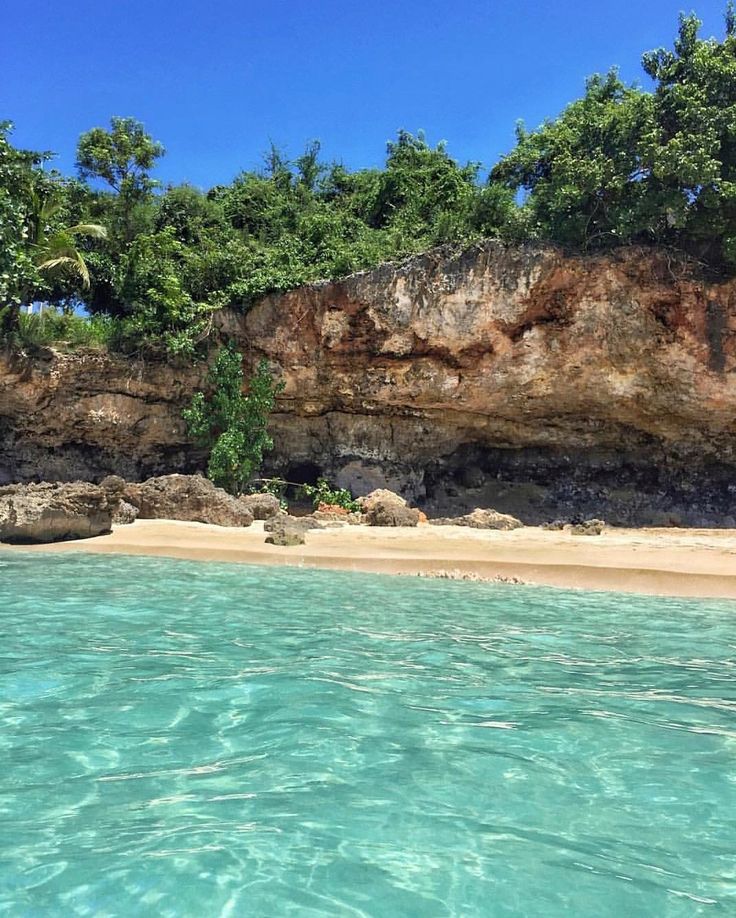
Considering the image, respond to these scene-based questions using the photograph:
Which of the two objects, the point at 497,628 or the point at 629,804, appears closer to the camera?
the point at 629,804

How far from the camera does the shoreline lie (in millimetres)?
9430

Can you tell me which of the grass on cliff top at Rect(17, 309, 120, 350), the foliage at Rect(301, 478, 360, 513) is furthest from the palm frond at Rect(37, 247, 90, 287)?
the foliage at Rect(301, 478, 360, 513)

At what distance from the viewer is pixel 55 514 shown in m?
13.2

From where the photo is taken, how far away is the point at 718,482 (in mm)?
19516

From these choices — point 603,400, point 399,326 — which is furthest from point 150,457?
point 603,400

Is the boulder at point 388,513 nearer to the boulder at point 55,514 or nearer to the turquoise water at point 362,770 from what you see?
the boulder at point 55,514

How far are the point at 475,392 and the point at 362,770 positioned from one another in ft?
55.2

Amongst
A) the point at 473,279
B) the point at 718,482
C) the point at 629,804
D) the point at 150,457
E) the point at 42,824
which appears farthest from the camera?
the point at 150,457

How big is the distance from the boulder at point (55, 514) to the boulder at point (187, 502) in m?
1.85

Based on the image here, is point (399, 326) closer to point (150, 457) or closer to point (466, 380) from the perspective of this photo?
point (466, 380)

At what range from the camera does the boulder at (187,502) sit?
600 inches

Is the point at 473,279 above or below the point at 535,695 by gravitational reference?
above

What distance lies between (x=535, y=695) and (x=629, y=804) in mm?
1453

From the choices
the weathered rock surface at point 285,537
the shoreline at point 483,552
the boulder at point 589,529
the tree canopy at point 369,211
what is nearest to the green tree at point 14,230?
A: the tree canopy at point 369,211
